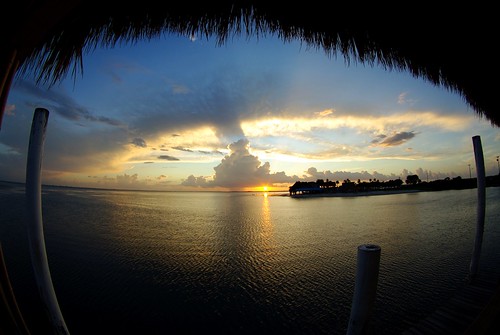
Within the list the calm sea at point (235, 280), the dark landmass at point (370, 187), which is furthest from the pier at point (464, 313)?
the dark landmass at point (370, 187)

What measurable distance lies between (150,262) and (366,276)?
673cm

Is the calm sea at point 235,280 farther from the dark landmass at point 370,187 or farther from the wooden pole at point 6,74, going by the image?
the dark landmass at point 370,187

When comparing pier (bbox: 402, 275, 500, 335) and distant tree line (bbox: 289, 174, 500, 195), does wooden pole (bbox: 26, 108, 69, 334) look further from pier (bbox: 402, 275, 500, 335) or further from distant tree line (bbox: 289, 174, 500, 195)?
distant tree line (bbox: 289, 174, 500, 195)

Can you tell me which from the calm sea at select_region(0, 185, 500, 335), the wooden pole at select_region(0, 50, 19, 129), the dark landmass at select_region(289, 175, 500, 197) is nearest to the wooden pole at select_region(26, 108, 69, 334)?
the wooden pole at select_region(0, 50, 19, 129)

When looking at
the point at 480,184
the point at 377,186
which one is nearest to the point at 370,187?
the point at 377,186

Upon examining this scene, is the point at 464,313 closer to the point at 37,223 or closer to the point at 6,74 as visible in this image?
the point at 37,223

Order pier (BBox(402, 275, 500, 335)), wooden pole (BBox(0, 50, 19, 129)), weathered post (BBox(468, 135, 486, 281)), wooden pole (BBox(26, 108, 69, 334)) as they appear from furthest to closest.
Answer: weathered post (BBox(468, 135, 486, 281)) < pier (BBox(402, 275, 500, 335)) < wooden pole (BBox(26, 108, 69, 334)) < wooden pole (BBox(0, 50, 19, 129))

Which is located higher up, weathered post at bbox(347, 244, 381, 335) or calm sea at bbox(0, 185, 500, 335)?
weathered post at bbox(347, 244, 381, 335)

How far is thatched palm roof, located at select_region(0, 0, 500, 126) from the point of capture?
0.97 metres

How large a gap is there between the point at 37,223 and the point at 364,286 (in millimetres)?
2073

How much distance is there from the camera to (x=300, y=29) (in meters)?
2.71

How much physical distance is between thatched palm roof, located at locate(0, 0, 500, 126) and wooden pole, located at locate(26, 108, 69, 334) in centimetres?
54

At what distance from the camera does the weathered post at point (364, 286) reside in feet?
4.77

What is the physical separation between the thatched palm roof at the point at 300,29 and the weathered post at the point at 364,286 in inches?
77.7
